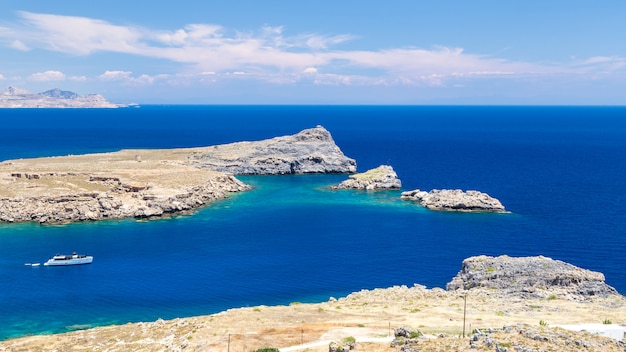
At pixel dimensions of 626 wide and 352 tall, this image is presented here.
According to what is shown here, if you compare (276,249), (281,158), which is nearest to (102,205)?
(276,249)

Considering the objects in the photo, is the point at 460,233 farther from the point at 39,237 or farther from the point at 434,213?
the point at 39,237

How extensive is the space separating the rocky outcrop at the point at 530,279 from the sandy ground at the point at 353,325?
2.47 metres

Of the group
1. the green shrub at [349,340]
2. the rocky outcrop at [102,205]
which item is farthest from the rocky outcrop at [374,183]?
the green shrub at [349,340]

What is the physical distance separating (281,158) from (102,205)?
7093 centimetres

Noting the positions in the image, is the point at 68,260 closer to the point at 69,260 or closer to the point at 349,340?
the point at 69,260

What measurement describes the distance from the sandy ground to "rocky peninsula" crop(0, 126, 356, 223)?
209 ft

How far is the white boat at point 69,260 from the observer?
8269 centimetres

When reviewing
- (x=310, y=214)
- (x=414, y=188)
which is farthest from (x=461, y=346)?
(x=414, y=188)

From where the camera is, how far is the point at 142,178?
131500mm

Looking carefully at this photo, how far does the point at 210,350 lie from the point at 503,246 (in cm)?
6401

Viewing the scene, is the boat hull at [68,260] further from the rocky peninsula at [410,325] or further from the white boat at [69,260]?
the rocky peninsula at [410,325]

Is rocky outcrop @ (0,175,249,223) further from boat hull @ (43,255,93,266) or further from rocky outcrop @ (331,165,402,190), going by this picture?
rocky outcrop @ (331,165,402,190)

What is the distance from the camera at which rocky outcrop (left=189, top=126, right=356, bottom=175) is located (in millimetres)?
171750

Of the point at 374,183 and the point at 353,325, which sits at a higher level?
the point at 353,325
